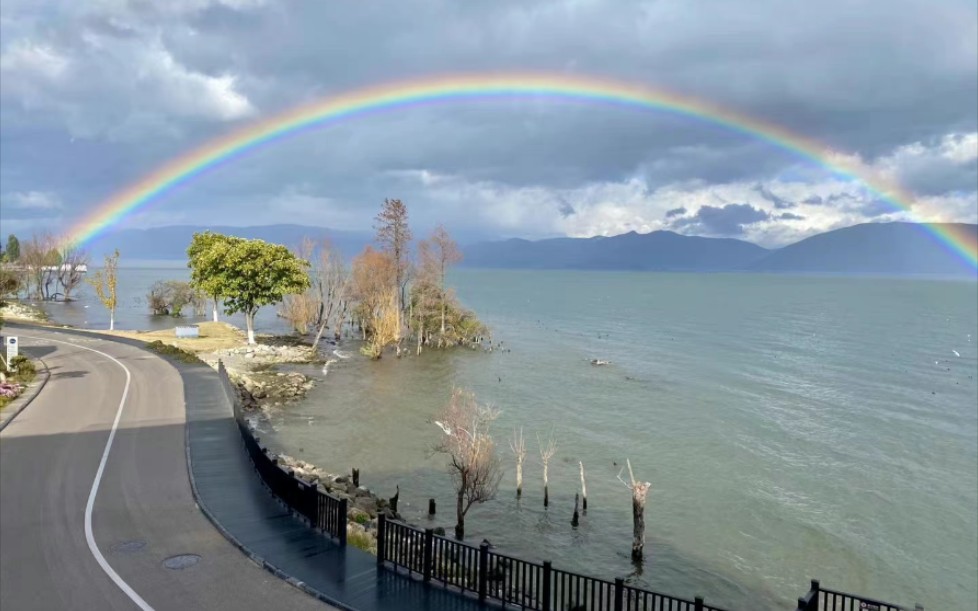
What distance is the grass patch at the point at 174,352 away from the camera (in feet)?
156

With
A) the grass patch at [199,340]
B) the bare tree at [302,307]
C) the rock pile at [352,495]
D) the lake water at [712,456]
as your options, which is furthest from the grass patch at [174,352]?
the bare tree at [302,307]

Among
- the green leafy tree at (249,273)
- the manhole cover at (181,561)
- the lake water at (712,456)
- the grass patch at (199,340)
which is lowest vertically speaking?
the lake water at (712,456)

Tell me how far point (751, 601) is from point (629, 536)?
6.05 m

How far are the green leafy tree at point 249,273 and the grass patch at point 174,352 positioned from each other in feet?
42.7

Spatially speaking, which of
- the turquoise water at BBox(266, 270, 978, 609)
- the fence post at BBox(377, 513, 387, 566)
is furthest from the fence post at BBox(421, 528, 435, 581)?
the turquoise water at BBox(266, 270, 978, 609)

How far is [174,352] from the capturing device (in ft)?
166

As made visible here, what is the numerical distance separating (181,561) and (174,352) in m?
40.0

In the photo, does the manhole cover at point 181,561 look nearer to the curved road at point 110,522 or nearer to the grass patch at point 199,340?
the curved road at point 110,522

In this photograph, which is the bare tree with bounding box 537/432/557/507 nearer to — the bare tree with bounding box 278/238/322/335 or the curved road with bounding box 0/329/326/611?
the curved road with bounding box 0/329/326/611

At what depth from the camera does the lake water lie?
27.5 meters

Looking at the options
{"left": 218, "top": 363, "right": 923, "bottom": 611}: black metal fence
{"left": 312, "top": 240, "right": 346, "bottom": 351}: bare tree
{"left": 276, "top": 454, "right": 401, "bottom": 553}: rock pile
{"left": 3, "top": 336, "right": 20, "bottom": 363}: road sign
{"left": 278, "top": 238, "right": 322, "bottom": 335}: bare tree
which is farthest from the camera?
{"left": 278, "top": 238, "right": 322, "bottom": 335}: bare tree

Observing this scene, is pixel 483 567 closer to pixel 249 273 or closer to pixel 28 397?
pixel 28 397

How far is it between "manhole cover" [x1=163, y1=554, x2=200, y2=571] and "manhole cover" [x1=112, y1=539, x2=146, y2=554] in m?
1.17

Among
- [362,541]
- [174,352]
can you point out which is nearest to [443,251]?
[174,352]
